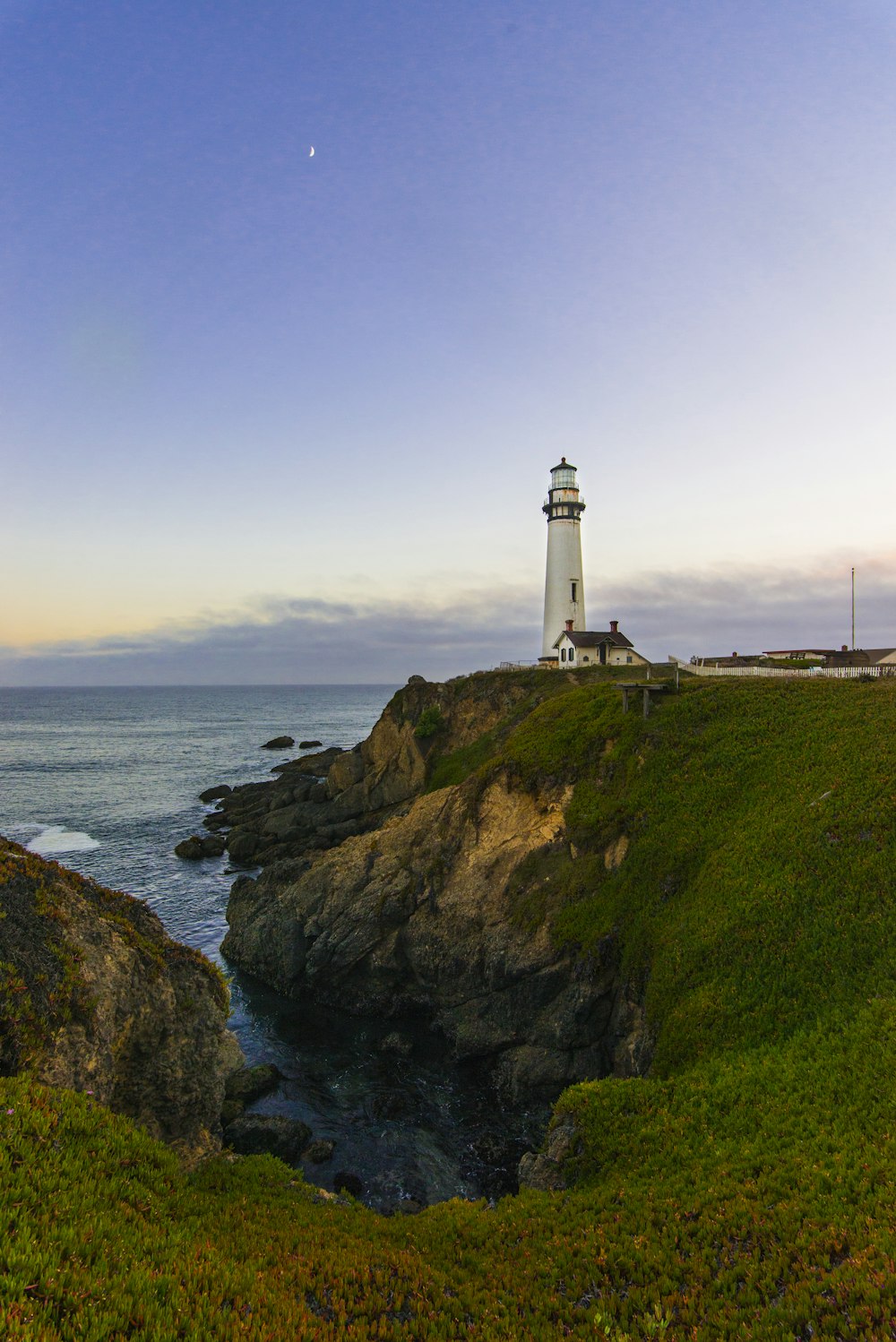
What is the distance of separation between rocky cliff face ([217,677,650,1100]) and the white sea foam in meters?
25.5

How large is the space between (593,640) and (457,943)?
3560 centimetres

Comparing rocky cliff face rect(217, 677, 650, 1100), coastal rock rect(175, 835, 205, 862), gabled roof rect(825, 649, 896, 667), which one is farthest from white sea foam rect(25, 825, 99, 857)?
gabled roof rect(825, 649, 896, 667)

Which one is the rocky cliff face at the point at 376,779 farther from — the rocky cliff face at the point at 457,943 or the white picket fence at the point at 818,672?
the white picket fence at the point at 818,672

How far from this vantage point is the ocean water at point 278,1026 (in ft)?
69.6

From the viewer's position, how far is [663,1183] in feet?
43.5

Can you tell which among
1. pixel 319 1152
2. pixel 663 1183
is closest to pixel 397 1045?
pixel 319 1152

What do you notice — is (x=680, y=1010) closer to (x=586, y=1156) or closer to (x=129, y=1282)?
(x=586, y=1156)

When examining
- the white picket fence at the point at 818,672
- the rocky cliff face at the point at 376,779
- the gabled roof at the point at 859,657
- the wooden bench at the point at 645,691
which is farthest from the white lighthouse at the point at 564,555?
the wooden bench at the point at 645,691

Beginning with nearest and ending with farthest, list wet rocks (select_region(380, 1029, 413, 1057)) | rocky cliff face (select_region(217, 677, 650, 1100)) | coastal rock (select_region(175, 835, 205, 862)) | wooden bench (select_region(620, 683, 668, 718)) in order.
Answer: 1. rocky cliff face (select_region(217, 677, 650, 1100))
2. wet rocks (select_region(380, 1029, 413, 1057))
3. wooden bench (select_region(620, 683, 668, 718))
4. coastal rock (select_region(175, 835, 205, 862))

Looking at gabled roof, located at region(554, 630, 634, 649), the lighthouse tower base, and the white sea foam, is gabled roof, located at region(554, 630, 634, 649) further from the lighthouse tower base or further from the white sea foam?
the white sea foam

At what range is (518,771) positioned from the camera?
112 feet

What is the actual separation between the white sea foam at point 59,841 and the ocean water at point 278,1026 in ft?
0.49

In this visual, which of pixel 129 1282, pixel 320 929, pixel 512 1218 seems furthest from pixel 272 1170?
pixel 320 929

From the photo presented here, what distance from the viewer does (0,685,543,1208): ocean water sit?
21.2m
